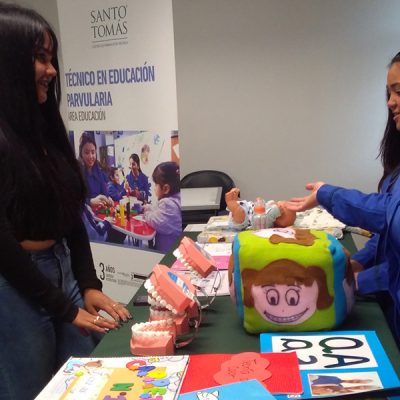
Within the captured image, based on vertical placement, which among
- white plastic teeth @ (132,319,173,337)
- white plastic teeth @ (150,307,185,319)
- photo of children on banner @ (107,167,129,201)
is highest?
photo of children on banner @ (107,167,129,201)

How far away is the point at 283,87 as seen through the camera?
11.3 ft

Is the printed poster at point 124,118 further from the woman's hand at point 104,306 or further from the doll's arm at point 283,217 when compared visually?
the woman's hand at point 104,306

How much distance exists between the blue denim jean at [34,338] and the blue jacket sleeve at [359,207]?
791 millimetres

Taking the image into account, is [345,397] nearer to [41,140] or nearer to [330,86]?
[41,140]

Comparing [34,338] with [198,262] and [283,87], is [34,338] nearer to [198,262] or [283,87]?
[198,262]

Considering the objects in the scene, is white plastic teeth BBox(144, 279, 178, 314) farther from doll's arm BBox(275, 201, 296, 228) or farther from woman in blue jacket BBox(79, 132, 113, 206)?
woman in blue jacket BBox(79, 132, 113, 206)

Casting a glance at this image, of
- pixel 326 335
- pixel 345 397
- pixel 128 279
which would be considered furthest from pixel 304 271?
pixel 128 279

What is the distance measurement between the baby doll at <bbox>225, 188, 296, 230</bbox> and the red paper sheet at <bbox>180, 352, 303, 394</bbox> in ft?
2.91

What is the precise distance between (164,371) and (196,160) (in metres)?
2.87

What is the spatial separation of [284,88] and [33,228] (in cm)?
261

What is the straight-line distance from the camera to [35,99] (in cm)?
125

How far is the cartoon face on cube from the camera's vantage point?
3.32ft

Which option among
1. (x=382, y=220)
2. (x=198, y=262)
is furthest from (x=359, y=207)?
(x=198, y=262)

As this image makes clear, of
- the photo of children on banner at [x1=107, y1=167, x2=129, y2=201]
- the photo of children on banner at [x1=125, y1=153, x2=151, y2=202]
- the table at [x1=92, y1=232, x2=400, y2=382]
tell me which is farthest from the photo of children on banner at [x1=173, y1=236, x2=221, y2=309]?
the photo of children on banner at [x1=107, y1=167, x2=129, y2=201]
